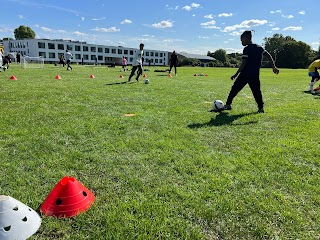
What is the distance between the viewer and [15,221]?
7.62 feet

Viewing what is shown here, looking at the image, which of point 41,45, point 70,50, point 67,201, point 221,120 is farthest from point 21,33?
point 67,201

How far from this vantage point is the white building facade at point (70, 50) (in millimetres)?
83375

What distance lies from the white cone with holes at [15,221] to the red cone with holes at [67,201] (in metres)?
0.24

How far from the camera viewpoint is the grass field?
2561 millimetres

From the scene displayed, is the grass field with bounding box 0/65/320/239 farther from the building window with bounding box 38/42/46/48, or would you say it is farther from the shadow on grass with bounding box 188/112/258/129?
the building window with bounding box 38/42/46/48

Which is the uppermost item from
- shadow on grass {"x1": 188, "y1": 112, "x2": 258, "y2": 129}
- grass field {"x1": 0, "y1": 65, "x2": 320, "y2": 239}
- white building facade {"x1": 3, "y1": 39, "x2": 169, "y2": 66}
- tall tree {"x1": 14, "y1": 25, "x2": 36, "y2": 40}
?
tall tree {"x1": 14, "y1": 25, "x2": 36, "y2": 40}

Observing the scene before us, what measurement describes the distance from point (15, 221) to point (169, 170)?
1.96 metres

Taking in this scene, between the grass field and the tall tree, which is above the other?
the tall tree

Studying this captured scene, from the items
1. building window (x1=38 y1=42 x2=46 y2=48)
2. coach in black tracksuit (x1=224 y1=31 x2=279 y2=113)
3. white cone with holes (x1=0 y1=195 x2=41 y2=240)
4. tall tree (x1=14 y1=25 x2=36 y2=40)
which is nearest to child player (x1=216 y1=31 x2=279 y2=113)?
coach in black tracksuit (x1=224 y1=31 x2=279 y2=113)

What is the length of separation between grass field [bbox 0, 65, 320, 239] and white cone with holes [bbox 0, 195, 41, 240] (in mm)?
93

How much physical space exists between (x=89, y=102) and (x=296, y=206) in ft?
22.3

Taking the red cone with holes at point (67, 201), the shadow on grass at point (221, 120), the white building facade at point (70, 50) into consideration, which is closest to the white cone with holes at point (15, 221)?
the red cone with holes at point (67, 201)

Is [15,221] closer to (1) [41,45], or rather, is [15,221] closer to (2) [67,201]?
(2) [67,201]

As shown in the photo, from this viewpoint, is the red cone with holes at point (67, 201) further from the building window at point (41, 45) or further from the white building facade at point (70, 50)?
the building window at point (41, 45)
